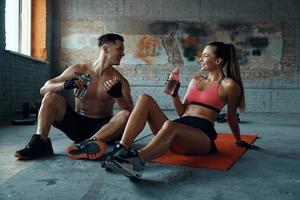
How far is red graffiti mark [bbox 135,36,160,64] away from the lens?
878cm

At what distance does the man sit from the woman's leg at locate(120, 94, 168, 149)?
254 millimetres

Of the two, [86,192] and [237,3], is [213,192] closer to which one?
[86,192]

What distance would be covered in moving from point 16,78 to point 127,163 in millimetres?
5194

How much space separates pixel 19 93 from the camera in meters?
6.80

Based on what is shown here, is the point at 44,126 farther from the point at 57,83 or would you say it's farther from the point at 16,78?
the point at 16,78

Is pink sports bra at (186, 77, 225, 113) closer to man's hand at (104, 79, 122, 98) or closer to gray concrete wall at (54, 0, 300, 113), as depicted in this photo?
man's hand at (104, 79, 122, 98)

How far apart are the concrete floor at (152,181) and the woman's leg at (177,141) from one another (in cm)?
18

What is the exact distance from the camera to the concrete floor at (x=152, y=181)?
1.86m

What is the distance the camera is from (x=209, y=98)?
2773 millimetres

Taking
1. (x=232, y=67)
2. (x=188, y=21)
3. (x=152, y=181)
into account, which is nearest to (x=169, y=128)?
(x=152, y=181)

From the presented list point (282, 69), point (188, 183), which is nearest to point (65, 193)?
point (188, 183)

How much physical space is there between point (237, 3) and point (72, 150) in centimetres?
737

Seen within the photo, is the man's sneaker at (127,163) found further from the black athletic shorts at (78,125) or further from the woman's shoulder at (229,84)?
the woman's shoulder at (229,84)

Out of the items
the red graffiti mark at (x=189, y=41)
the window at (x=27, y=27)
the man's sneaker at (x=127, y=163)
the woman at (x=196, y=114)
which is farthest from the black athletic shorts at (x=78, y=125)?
the red graffiti mark at (x=189, y=41)
